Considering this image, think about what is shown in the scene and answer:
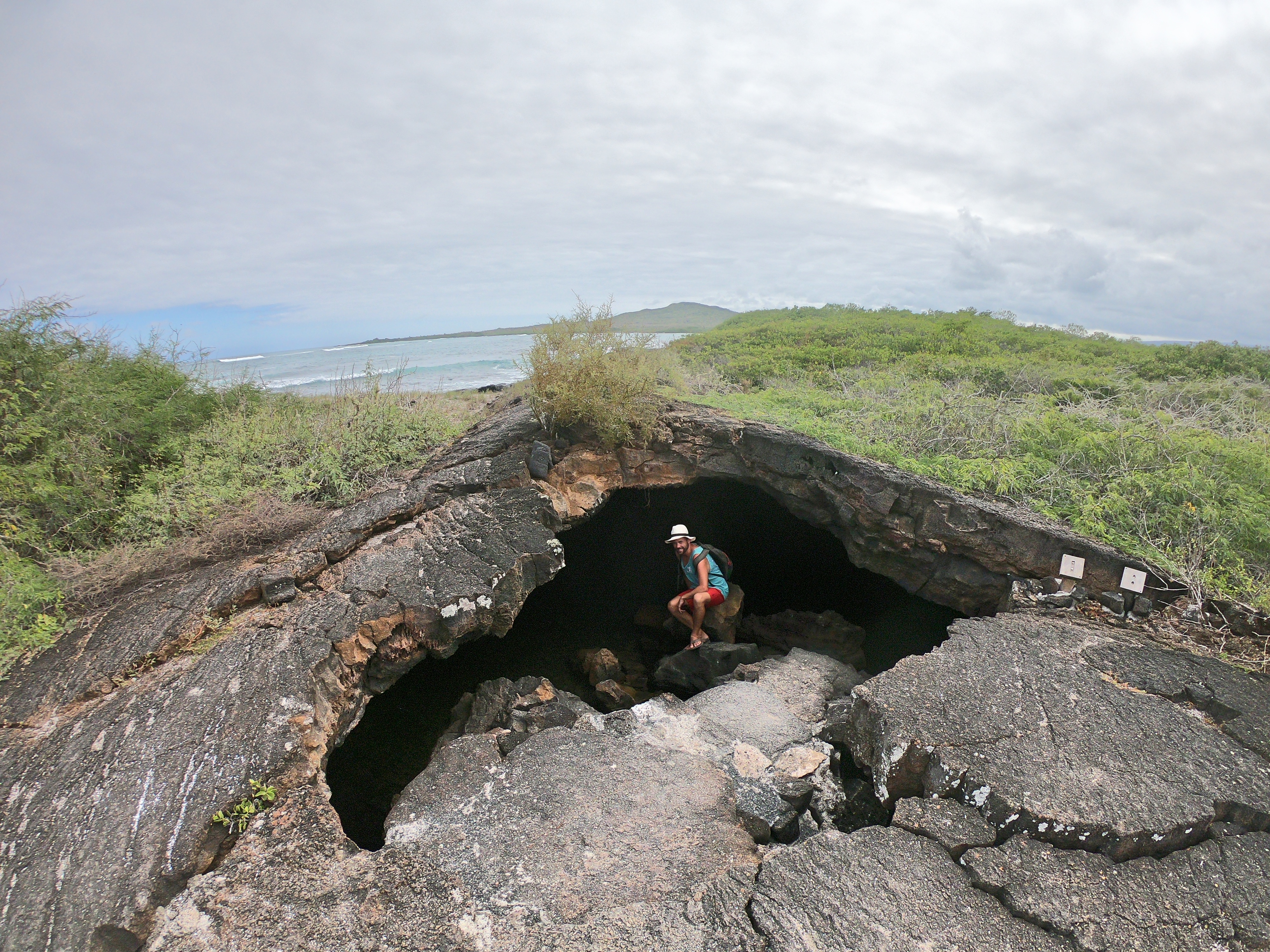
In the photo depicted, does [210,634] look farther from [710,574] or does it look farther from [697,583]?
[710,574]

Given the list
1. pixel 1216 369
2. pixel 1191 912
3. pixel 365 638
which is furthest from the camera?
pixel 1216 369

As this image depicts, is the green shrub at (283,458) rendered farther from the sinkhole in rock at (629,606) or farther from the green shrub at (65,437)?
the sinkhole in rock at (629,606)

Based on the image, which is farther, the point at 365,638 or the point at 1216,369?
the point at 1216,369

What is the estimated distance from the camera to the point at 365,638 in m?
4.14

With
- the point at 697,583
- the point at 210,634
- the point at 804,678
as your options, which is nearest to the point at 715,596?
the point at 697,583

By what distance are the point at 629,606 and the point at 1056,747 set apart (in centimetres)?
614

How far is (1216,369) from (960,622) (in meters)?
10.3

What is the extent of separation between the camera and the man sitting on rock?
6.77 m

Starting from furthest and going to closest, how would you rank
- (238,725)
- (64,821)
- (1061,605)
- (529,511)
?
(529,511)
(1061,605)
(238,725)
(64,821)

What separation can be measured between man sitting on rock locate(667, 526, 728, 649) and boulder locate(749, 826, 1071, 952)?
3780 millimetres

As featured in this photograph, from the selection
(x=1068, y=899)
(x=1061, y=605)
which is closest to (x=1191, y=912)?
(x=1068, y=899)

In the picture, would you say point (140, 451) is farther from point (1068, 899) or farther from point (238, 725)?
point (1068, 899)

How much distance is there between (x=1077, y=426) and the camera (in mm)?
6125

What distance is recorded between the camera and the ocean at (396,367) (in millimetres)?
7730
